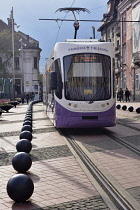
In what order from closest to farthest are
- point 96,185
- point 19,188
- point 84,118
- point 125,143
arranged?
point 19,188 < point 96,185 < point 125,143 < point 84,118

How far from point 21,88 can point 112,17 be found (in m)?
23.5

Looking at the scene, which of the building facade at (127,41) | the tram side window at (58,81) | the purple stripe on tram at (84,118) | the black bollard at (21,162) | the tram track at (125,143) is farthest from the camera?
the building facade at (127,41)

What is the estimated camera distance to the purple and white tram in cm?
1191

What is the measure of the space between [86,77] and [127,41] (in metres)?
36.4

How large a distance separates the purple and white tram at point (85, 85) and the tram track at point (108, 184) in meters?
2.94

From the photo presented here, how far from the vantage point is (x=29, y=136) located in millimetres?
9398

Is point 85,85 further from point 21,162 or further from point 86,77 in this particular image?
point 21,162

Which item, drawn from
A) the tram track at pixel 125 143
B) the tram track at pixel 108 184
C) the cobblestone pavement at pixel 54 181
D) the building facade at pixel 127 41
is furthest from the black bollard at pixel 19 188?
the building facade at pixel 127 41

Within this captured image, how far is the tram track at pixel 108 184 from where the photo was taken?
4812 mm

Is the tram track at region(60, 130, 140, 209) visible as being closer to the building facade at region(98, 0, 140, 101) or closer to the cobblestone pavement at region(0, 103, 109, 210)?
the cobblestone pavement at region(0, 103, 109, 210)

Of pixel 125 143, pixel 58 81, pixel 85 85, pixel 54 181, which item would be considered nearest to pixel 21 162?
pixel 54 181

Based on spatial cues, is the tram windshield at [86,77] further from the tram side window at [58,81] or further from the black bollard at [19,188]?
the black bollard at [19,188]

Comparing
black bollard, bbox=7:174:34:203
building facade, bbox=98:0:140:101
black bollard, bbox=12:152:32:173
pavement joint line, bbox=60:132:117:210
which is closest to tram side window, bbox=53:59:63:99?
pavement joint line, bbox=60:132:117:210

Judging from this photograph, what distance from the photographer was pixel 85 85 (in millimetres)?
11953
